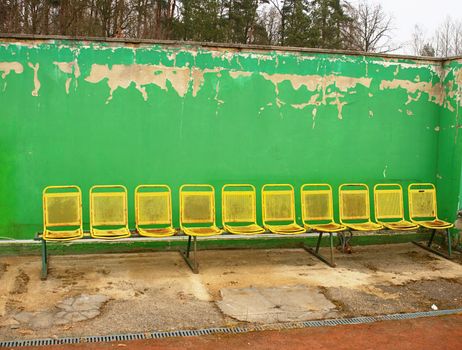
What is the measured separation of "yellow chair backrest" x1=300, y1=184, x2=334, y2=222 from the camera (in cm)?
694

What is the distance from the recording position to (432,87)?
7648 millimetres

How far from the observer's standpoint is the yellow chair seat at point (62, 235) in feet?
18.4

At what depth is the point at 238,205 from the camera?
6.73 metres

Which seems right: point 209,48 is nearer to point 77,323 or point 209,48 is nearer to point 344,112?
point 344,112

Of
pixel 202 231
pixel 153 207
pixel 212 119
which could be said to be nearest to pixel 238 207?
pixel 202 231

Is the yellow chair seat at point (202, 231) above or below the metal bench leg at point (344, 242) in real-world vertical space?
above

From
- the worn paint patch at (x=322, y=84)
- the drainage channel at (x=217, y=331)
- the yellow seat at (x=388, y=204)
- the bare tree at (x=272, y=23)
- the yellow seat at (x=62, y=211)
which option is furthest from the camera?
the bare tree at (x=272, y=23)

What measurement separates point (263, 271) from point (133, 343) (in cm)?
241

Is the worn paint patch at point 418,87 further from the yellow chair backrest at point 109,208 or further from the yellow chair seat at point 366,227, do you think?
the yellow chair backrest at point 109,208

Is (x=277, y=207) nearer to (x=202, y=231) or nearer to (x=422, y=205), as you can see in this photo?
(x=202, y=231)

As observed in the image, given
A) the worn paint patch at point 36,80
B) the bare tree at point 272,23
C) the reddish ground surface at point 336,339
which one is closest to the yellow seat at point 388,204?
the reddish ground surface at point 336,339

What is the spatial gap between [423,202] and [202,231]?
Answer: 11.4ft

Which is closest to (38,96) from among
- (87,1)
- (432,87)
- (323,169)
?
(323,169)

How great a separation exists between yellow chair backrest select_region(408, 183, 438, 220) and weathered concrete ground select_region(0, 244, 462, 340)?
66cm
